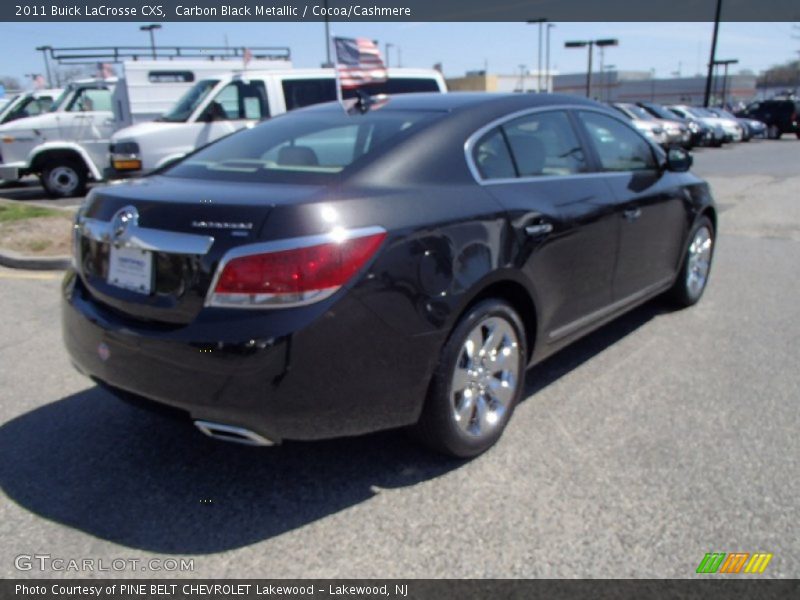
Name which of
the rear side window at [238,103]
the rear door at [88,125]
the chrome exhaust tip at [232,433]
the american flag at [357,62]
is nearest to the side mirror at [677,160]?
the american flag at [357,62]

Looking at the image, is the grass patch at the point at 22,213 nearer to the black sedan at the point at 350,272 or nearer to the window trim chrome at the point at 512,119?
the black sedan at the point at 350,272

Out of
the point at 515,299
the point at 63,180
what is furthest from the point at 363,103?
the point at 63,180

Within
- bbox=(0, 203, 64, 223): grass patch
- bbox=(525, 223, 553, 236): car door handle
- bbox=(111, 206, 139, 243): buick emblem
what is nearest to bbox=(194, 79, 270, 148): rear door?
bbox=(0, 203, 64, 223): grass patch

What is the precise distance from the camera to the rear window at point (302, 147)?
122 inches

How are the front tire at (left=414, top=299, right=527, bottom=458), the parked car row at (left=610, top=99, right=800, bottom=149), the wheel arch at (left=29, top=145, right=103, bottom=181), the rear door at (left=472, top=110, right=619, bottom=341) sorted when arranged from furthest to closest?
the parked car row at (left=610, top=99, right=800, bottom=149)
the wheel arch at (left=29, top=145, right=103, bottom=181)
the rear door at (left=472, top=110, right=619, bottom=341)
the front tire at (left=414, top=299, right=527, bottom=458)

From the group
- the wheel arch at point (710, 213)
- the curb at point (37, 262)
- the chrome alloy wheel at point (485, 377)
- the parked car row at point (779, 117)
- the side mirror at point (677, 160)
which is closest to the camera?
the chrome alloy wheel at point (485, 377)

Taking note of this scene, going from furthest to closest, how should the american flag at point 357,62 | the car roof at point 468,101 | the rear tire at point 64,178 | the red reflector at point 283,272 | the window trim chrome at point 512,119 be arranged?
the rear tire at point 64,178 → the american flag at point 357,62 → the car roof at point 468,101 → the window trim chrome at point 512,119 → the red reflector at point 283,272

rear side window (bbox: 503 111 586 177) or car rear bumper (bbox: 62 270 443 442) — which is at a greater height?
rear side window (bbox: 503 111 586 177)

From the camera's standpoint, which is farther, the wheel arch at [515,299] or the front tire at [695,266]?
the front tire at [695,266]

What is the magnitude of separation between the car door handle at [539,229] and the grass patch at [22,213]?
24.0 ft

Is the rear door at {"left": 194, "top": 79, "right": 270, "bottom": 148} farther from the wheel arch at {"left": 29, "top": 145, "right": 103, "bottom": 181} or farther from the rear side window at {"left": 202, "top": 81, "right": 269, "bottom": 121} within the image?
the wheel arch at {"left": 29, "top": 145, "right": 103, "bottom": 181}

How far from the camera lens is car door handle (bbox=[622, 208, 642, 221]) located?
13.8 ft

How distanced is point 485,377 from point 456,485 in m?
0.51

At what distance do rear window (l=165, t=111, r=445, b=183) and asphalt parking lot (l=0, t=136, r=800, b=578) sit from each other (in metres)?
1.30
